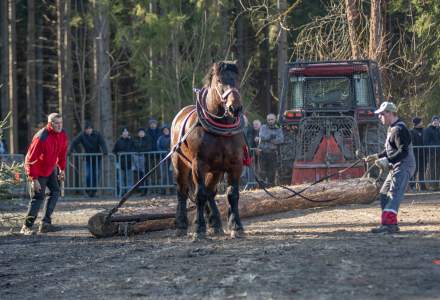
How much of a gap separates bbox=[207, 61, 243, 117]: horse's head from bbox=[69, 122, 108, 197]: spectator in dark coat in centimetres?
1316

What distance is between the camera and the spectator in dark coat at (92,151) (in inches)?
986

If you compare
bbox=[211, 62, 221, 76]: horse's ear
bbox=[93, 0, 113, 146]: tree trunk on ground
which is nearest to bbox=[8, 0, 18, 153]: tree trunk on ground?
bbox=[93, 0, 113, 146]: tree trunk on ground

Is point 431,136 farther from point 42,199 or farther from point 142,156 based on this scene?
point 42,199

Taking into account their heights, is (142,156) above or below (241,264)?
above

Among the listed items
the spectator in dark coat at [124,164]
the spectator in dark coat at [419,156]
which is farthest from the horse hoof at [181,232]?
the spectator in dark coat at [124,164]

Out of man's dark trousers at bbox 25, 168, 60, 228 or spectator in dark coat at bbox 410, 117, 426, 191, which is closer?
man's dark trousers at bbox 25, 168, 60, 228

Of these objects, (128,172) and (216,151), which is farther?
(128,172)

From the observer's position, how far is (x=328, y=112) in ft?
65.3

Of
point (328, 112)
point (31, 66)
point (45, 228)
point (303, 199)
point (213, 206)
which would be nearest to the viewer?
point (213, 206)

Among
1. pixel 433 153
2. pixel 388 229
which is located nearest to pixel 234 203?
pixel 388 229

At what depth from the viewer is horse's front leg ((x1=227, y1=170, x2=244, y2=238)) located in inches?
483

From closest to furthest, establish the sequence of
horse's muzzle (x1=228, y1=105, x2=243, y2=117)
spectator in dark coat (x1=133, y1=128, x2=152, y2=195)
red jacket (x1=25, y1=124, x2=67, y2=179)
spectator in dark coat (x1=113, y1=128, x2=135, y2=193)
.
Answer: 1. horse's muzzle (x1=228, y1=105, x2=243, y2=117)
2. red jacket (x1=25, y1=124, x2=67, y2=179)
3. spectator in dark coat (x1=133, y1=128, x2=152, y2=195)
4. spectator in dark coat (x1=113, y1=128, x2=135, y2=193)

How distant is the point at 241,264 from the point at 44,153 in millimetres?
5911

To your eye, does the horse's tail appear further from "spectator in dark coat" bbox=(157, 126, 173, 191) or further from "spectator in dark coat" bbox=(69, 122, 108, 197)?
"spectator in dark coat" bbox=(69, 122, 108, 197)
